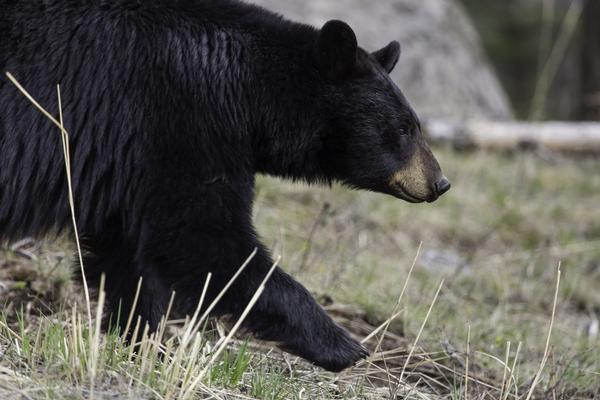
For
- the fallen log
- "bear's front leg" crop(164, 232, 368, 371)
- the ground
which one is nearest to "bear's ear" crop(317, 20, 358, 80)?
"bear's front leg" crop(164, 232, 368, 371)

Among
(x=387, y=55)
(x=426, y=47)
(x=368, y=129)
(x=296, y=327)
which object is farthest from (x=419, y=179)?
(x=426, y=47)

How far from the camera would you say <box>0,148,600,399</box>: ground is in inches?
106

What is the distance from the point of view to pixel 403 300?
464 centimetres

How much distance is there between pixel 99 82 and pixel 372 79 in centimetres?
101

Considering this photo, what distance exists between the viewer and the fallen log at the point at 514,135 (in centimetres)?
857

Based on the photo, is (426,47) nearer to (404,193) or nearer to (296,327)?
(404,193)

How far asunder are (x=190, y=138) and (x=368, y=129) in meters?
0.73

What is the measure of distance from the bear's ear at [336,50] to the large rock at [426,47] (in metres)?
5.65

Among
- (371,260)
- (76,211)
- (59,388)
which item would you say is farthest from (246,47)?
(371,260)

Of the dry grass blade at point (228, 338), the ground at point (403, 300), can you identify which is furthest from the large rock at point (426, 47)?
the dry grass blade at point (228, 338)

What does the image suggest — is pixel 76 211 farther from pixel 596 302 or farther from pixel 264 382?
pixel 596 302

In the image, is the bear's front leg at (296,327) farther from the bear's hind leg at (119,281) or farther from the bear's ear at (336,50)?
the bear's ear at (336,50)

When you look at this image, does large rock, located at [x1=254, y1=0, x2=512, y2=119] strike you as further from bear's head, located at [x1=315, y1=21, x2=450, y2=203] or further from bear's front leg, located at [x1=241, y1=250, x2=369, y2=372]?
bear's front leg, located at [x1=241, y1=250, x2=369, y2=372]

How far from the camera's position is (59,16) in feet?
10.6
